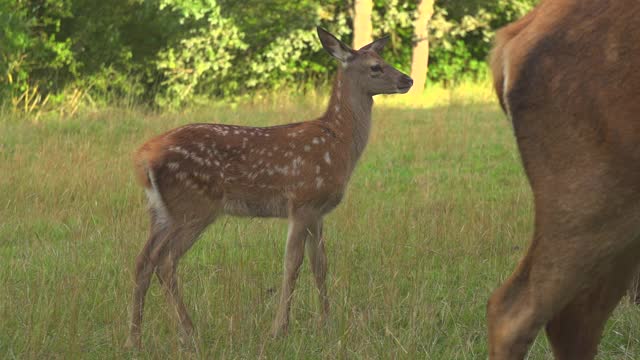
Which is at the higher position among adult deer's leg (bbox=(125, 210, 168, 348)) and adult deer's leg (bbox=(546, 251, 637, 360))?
adult deer's leg (bbox=(546, 251, 637, 360))

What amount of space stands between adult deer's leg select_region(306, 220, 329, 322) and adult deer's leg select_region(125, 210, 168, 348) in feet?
2.60

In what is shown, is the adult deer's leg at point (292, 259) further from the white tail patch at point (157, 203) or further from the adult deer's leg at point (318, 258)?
the white tail patch at point (157, 203)

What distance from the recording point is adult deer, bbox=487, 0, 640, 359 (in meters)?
3.27

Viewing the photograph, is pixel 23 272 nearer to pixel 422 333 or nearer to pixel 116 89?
pixel 422 333

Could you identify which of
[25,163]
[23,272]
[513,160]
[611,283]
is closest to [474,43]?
[513,160]

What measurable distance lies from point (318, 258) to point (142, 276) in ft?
3.07

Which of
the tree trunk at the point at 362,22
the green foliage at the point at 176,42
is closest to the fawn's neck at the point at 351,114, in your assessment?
the green foliage at the point at 176,42

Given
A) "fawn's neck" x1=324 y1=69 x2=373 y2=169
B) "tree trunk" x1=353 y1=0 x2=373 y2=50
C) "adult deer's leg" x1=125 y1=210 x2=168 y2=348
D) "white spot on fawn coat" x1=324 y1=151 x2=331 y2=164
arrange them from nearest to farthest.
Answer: "adult deer's leg" x1=125 y1=210 x2=168 y2=348
"white spot on fawn coat" x1=324 y1=151 x2=331 y2=164
"fawn's neck" x1=324 y1=69 x2=373 y2=169
"tree trunk" x1=353 y1=0 x2=373 y2=50

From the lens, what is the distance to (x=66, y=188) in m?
8.62

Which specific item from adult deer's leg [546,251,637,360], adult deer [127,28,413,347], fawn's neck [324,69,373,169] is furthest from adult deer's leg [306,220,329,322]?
adult deer's leg [546,251,637,360]

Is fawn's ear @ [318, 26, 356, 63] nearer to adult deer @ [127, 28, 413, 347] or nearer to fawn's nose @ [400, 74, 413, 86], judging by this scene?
fawn's nose @ [400, 74, 413, 86]

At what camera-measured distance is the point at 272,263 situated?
20.8 ft

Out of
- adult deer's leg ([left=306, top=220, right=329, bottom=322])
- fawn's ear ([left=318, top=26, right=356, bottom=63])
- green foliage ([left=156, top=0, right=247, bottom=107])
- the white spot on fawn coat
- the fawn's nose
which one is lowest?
green foliage ([left=156, top=0, right=247, bottom=107])

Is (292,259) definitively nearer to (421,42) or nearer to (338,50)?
(338,50)
